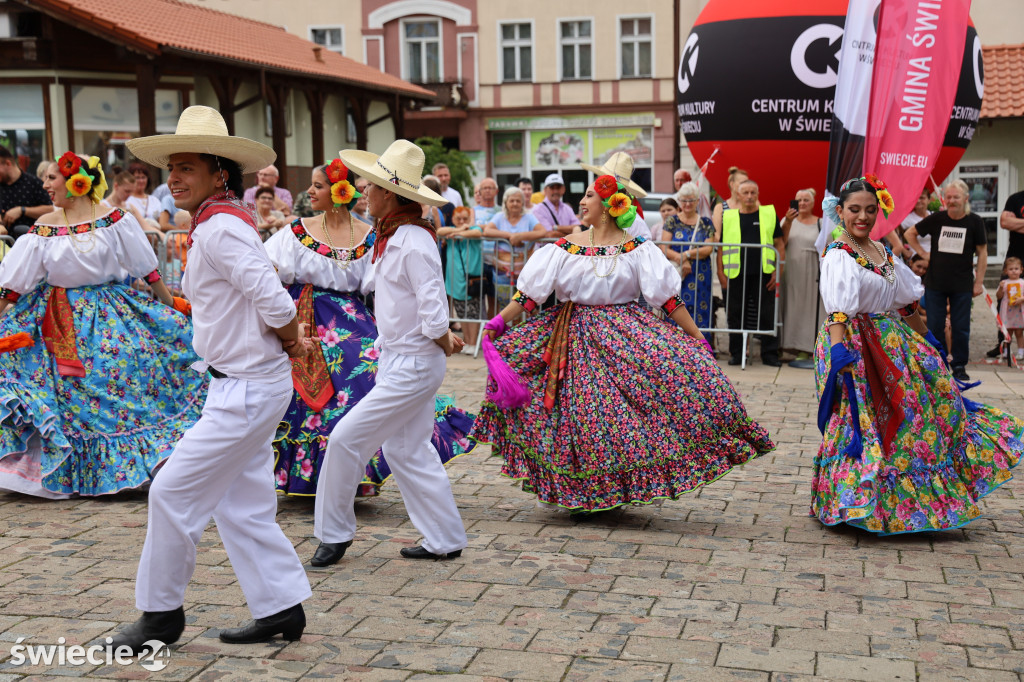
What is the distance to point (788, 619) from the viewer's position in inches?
173

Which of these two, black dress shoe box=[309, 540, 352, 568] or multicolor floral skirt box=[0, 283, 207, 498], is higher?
multicolor floral skirt box=[0, 283, 207, 498]

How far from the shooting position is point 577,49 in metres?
33.8

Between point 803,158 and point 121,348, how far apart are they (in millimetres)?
7137

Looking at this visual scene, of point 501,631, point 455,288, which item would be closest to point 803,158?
point 455,288

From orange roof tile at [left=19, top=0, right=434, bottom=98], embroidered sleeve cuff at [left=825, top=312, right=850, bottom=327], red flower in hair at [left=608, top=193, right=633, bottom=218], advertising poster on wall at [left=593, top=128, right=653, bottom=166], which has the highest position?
orange roof tile at [left=19, top=0, right=434, bottom=98]

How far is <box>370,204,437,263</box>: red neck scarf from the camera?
5133 millimetres

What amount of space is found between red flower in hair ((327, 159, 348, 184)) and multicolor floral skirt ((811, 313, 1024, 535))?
2554mm

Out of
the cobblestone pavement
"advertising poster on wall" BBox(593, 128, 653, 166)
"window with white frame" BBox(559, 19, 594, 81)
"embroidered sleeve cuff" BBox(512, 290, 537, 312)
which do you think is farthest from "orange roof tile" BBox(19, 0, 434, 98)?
"embroidered sleeve cuff" BBox(512, 290, 537, 312)

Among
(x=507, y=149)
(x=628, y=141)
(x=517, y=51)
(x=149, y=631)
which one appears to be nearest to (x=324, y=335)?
(x=149, y=631)

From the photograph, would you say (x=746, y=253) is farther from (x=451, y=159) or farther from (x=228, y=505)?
(x=451, y=159)

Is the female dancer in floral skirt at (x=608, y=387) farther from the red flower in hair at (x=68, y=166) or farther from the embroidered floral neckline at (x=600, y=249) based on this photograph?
the red flower in hair at (x=68, y=166)

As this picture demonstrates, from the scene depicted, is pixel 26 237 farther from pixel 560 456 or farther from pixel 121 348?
pixel 560 456

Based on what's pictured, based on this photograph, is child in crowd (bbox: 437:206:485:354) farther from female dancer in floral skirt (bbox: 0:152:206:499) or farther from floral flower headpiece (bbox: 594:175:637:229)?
floral flower headpiece (bbox: 594:175:637:229)

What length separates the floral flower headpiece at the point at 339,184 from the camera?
6008 mm
